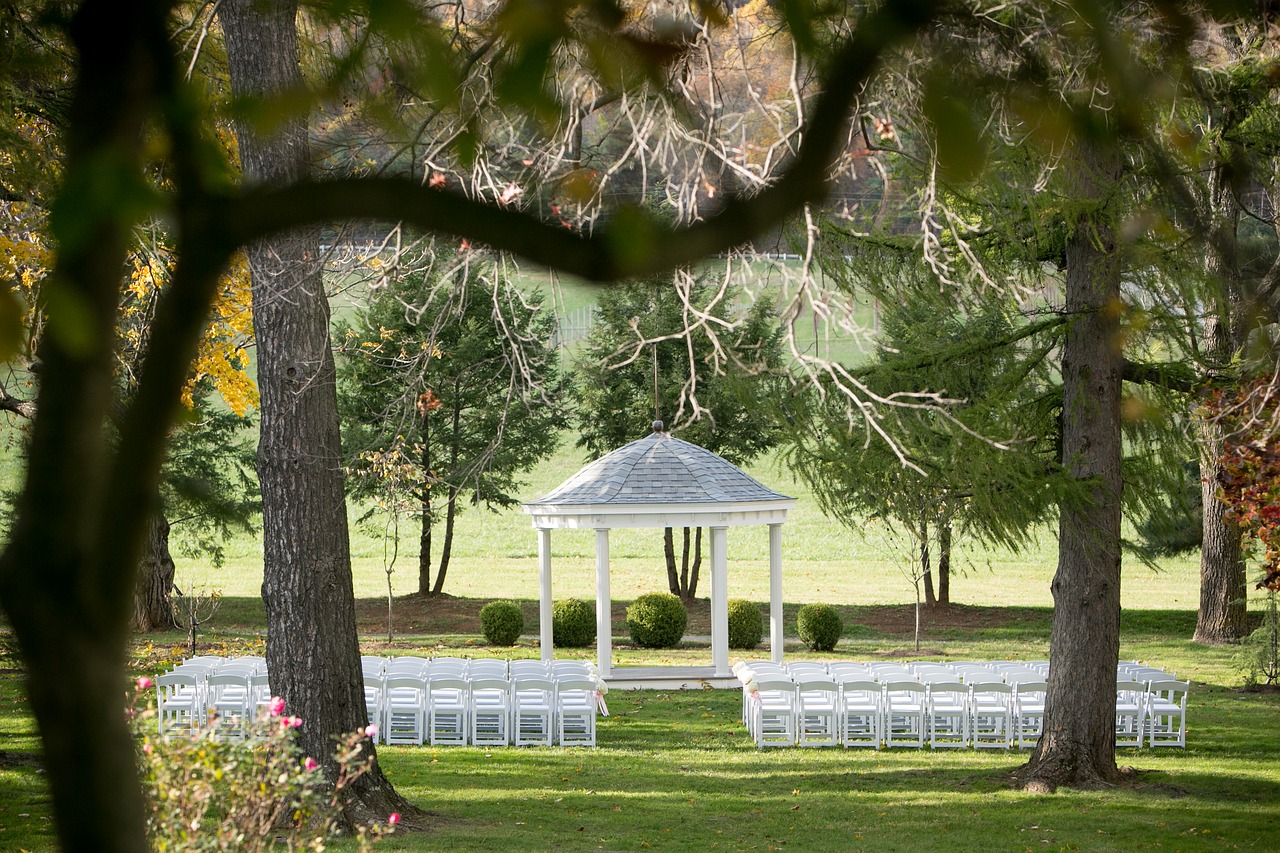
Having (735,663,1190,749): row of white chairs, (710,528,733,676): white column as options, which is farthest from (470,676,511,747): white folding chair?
(710,528,733,676): white column

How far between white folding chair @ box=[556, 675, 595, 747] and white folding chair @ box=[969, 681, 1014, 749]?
4021 millimetres

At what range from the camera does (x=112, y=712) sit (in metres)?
1.08

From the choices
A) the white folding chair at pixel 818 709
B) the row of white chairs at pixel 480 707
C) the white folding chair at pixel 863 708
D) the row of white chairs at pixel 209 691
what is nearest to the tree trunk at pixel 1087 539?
the white folding chair at pixel 863 708

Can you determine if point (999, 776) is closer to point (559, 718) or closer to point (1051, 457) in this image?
point (1051, 457)

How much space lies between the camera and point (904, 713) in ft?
43.0

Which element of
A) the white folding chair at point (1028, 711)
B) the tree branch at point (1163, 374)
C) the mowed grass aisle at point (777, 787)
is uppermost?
the tree branch at point (1163, 374)

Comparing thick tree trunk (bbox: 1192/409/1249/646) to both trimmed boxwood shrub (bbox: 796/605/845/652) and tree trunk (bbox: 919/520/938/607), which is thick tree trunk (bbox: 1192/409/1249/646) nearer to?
tree trunk (bbox: 919/520/938/607)

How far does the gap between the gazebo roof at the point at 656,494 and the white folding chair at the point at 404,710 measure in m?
4.70

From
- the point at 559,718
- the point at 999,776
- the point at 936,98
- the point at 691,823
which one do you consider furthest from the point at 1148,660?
the point at 936,98

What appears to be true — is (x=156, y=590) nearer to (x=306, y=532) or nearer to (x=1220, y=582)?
(x=306, y=532)

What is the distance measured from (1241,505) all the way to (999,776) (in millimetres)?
3829

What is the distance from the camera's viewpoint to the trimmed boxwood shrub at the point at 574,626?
870 inches

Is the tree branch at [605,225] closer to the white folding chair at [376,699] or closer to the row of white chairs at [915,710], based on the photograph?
the row of white chairs at [915,710]

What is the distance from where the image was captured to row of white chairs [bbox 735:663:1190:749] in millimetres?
12695
